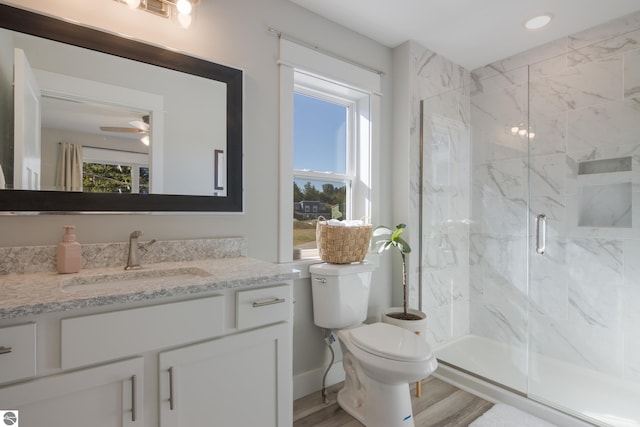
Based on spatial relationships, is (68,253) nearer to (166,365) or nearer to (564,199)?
(166,365)

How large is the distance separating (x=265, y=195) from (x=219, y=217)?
296 millimetres

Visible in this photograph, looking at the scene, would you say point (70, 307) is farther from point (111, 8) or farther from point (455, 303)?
point (455, 303)

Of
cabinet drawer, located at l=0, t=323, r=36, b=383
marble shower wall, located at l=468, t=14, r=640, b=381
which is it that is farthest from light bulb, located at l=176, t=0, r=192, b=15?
marble shower wall, located at l=468, t=14, r=640, b=381

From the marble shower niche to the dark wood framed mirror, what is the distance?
242cm

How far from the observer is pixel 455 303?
2.79 m

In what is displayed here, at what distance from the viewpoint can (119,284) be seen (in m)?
1.31

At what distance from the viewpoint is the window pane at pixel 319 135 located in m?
2.17

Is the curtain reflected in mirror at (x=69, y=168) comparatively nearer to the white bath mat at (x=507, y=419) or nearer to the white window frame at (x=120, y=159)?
the white window frame at (x=120, y=159)

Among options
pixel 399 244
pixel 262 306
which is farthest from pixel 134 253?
pixel 399 244

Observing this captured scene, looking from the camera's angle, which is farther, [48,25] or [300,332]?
[300,332]

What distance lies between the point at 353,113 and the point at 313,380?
6.20ft

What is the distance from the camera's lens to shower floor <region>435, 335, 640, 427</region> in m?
1.84

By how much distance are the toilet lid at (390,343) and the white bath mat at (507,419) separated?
60 centimetres

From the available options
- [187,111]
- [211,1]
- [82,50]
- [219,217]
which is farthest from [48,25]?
[219,217]
